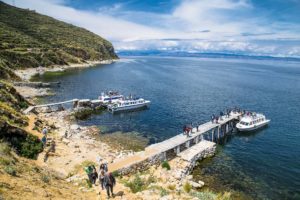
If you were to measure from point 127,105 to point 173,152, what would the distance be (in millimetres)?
28795

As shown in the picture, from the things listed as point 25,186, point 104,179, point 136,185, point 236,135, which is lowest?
point 236,135

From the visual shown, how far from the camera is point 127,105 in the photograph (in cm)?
6316

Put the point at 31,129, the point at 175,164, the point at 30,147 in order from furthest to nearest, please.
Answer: the point at 175,164
the point at 31,129
the point at 30,147

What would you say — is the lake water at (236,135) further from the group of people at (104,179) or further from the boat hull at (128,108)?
the group of people at (104,179)

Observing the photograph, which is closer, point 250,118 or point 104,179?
point 104,179

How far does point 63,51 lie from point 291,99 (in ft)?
436

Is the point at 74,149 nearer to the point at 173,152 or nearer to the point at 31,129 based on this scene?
the point at 31,129

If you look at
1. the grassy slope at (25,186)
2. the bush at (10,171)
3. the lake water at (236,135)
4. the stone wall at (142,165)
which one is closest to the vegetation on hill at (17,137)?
the grassy slope at (25,186)

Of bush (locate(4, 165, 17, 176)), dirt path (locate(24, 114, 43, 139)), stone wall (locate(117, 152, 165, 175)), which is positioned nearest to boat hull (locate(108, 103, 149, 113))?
dirt path (locate(24, 114, 43, 139))

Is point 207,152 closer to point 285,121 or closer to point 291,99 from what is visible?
point 285,121

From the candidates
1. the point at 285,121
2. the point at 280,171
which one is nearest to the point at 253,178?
the point at 280,171

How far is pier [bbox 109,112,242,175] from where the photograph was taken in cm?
2854

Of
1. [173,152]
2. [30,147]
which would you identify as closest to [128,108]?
[173,152]

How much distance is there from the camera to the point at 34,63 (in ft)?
413
